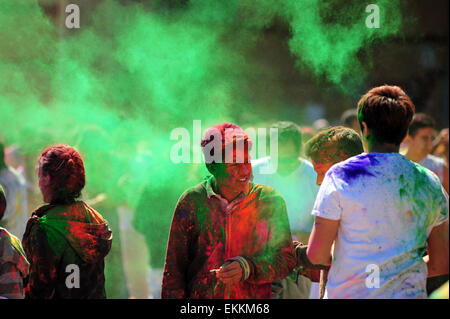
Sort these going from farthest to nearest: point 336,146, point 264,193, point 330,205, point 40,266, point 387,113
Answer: point 336,146 < point 264,193 < point 40,266 < point 387,113 < point 330,205

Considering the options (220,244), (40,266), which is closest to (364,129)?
(220,244)

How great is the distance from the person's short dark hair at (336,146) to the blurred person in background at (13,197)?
344 centimetres

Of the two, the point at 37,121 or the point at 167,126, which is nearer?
the point at 167,126

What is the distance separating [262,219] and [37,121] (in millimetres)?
4339

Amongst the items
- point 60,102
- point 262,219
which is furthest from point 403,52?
point 262,219

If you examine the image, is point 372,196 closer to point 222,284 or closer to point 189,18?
point 222,284

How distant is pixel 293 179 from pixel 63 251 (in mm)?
2499

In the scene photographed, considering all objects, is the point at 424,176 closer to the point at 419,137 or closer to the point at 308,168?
the point at 308,168

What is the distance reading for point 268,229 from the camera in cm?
302

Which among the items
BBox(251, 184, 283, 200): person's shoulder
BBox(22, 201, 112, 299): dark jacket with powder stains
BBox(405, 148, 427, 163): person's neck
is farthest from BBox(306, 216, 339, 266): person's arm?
BBox(405, 148, 427, 163): person's neck

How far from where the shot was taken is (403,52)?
33.6 feet

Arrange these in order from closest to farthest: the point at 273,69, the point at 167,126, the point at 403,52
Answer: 1. the point at 167,126
2. the point at 273,69
3. the point at 403,52

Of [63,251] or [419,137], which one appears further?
[419,137]

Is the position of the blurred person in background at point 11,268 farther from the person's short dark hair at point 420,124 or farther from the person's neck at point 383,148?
the person's short dark hair at point 420,124
